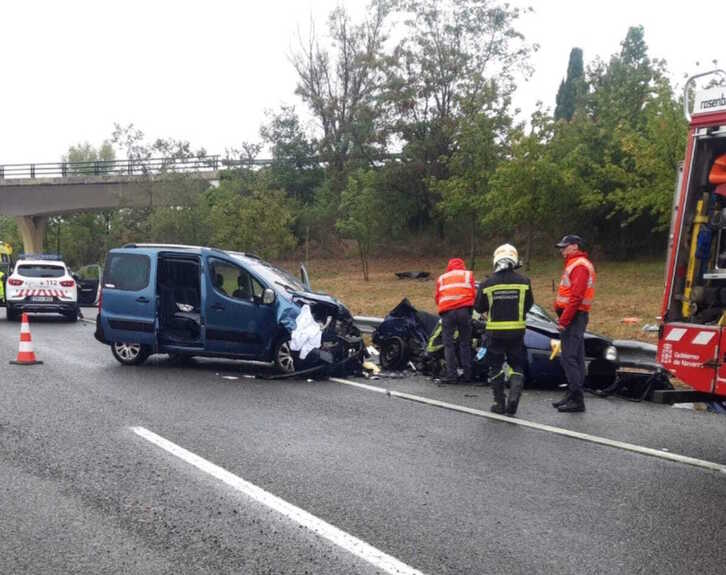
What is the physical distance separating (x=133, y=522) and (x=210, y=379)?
19.8 ft

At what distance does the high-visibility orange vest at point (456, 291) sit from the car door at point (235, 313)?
2.37 metres

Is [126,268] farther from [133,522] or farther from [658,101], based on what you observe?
[658,101]

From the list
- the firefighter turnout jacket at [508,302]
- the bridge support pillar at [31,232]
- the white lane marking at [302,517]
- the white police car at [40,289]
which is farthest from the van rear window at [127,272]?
the bridge support pillar at [31,232]

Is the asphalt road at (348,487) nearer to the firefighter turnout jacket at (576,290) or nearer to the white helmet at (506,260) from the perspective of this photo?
the firefighter turnout jacket at (576,290)

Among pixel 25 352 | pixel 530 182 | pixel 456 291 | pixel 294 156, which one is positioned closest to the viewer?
→ pixel 456 291

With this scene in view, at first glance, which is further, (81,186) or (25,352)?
(81,186)

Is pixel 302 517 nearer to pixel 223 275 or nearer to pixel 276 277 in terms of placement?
pixel 223 275

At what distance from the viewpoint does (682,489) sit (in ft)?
17.6

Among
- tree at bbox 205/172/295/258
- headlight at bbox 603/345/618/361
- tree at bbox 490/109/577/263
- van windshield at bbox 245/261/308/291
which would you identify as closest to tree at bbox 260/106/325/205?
tree at bbox 205/172/295/258

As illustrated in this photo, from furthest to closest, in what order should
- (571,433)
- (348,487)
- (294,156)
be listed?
(294,156) < (571,433) < (348,487)

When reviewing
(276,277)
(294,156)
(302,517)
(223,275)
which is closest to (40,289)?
(223,275)

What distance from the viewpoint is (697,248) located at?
632 cm

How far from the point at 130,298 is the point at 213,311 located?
146 centimetres

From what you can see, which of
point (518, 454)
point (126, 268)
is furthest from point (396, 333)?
point (518, 454)
